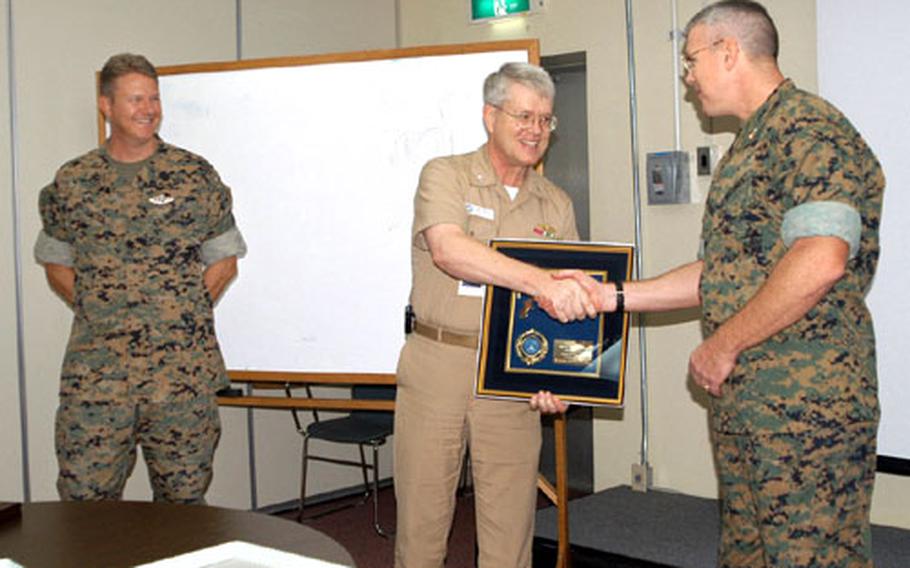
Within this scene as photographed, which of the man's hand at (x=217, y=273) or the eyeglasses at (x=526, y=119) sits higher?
the eyeglasses at (x=526, y=119)

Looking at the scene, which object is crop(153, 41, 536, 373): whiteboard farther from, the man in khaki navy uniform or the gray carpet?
the man in khaki navy uniform

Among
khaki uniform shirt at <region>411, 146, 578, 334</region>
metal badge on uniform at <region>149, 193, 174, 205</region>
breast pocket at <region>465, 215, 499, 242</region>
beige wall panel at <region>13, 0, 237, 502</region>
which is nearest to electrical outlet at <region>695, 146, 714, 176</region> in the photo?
khaki uniform shirt at <region>411, 146, 578, 334</region>

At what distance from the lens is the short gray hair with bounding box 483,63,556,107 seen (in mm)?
2867

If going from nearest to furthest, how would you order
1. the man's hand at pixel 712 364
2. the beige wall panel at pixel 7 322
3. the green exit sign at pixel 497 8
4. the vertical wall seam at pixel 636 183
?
the man's hand at pixel 712 364 < the beige wall panel at pixel 7 322 < the vertical wall seam at pixel 636 183 < the green exit sign at pixel 497 8

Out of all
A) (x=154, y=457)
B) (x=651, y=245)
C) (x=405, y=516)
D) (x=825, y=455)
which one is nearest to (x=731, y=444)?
(x=825, y=455)

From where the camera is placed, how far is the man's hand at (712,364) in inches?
90.4

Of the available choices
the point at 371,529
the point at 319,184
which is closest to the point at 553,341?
the point at 319,184

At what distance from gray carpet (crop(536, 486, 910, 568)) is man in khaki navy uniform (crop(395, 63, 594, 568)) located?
34.7 inches

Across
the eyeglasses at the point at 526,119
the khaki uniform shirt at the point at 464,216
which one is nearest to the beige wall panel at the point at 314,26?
the khaki uniform shirt at the point at 464,216

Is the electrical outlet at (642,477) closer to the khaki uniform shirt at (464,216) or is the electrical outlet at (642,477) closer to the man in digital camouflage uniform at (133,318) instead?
the khaki uniform shirt at (464,216)

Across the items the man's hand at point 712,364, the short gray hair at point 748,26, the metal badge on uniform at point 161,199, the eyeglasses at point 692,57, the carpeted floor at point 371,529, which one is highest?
the short gray hair at point 748,26

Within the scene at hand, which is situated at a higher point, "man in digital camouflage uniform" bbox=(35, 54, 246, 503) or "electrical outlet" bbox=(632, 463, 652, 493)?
"man in digital camouflage uniform" bbox=(35, 54, 246, 503)

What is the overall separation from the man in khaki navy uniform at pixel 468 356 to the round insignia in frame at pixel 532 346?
0.10m

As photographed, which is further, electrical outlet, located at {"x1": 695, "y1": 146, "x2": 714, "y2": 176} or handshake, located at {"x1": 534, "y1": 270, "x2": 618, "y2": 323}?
electrical outlet, located at {"x1": 695, "y1": 146, "x2": 714, "y2": 176}
